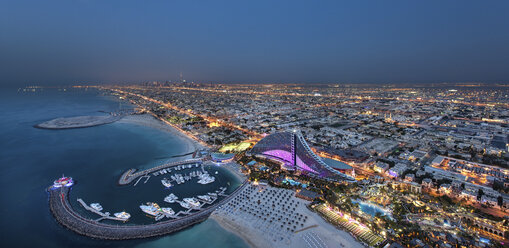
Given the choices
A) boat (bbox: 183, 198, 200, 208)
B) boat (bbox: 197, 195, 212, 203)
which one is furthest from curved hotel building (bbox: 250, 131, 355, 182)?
boat (bbox: 183, 198, 200, 208)

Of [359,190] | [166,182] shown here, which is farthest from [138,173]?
[359,190]

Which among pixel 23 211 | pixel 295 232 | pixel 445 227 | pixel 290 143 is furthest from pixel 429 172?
pixel 23 211

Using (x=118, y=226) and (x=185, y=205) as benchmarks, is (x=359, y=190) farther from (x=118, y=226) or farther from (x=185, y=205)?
(x=118, y=226)

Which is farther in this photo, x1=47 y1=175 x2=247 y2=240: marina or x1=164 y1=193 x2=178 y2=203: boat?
x1=164 y1=193 x2=178 y2=203: boat

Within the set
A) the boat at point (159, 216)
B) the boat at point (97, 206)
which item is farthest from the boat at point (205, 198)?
the boat at point (97, 206)

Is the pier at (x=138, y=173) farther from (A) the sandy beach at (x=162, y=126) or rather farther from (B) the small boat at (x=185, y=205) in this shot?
(B) the small boat at (x=185, y=205)

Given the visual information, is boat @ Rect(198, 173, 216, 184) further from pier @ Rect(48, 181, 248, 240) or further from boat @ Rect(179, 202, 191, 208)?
pier @ Rect(48, 181, 248, 240)

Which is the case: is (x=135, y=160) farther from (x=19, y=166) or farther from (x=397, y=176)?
(x=397, y=176)
